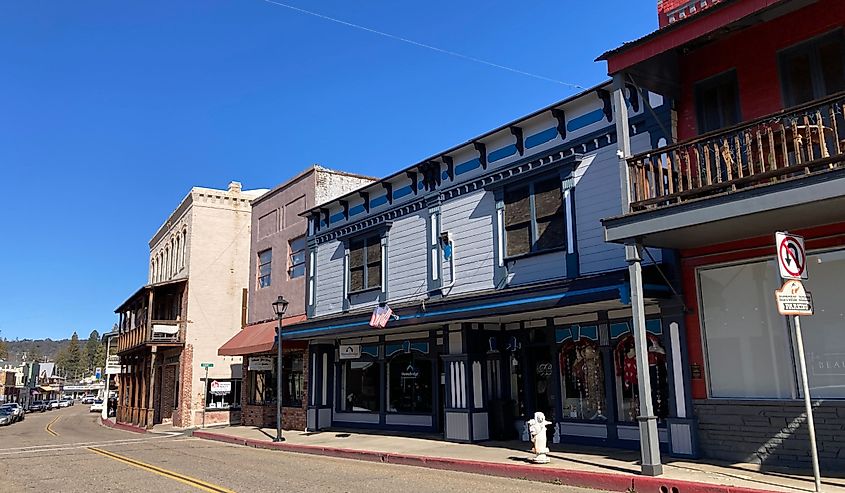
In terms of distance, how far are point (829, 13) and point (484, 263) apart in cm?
856

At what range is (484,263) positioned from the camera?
16469 millimetres

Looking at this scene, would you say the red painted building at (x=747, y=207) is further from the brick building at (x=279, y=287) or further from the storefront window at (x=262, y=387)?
the storefront window at (x=262, y=387)

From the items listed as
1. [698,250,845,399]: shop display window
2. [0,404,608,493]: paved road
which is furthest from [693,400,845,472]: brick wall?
[0,404,608,493]: paved road

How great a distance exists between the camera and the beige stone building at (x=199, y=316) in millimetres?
32281

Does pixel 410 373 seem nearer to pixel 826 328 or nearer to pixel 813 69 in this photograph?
pixel 826 328

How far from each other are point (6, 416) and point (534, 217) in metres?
45.8

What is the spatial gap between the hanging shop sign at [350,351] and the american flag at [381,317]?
380 centimetres

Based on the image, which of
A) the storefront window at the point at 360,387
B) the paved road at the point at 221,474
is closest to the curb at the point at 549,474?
the paved road at the point at 221,474

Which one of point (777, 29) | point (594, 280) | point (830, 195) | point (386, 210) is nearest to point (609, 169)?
point (594, 280)

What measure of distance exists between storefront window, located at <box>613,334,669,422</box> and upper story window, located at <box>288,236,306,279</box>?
13.6 meters

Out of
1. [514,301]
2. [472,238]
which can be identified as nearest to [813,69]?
[514,301]

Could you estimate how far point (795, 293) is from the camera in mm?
8578

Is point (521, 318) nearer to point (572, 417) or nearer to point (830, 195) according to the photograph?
point (572, 417)

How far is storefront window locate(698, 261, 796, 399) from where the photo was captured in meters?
11.1
